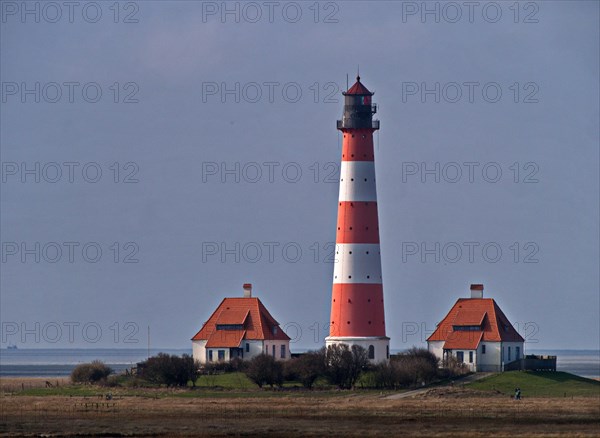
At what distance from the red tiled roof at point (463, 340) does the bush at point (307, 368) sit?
11.1 meters

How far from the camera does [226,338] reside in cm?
9700

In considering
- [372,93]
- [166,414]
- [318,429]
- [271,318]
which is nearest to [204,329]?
[271,318]

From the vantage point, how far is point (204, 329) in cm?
9894

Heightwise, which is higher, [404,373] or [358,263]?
[358,263]

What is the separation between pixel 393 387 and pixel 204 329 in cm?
1693

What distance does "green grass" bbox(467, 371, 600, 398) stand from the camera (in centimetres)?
8481

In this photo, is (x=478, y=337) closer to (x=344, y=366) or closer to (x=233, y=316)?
(x=344, y=366)

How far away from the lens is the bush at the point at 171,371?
88.7 m

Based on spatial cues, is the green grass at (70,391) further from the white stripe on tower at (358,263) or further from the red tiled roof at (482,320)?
the red tiled roof at (482,320)

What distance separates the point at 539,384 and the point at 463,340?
30.3ft

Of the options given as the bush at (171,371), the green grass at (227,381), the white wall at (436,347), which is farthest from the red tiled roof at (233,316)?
the white wall at (436,347)

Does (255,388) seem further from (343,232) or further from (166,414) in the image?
(166,414)

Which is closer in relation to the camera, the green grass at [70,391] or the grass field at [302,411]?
the grass field at [302,411]

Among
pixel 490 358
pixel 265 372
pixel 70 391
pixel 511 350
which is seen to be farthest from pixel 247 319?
pixel 511 350
